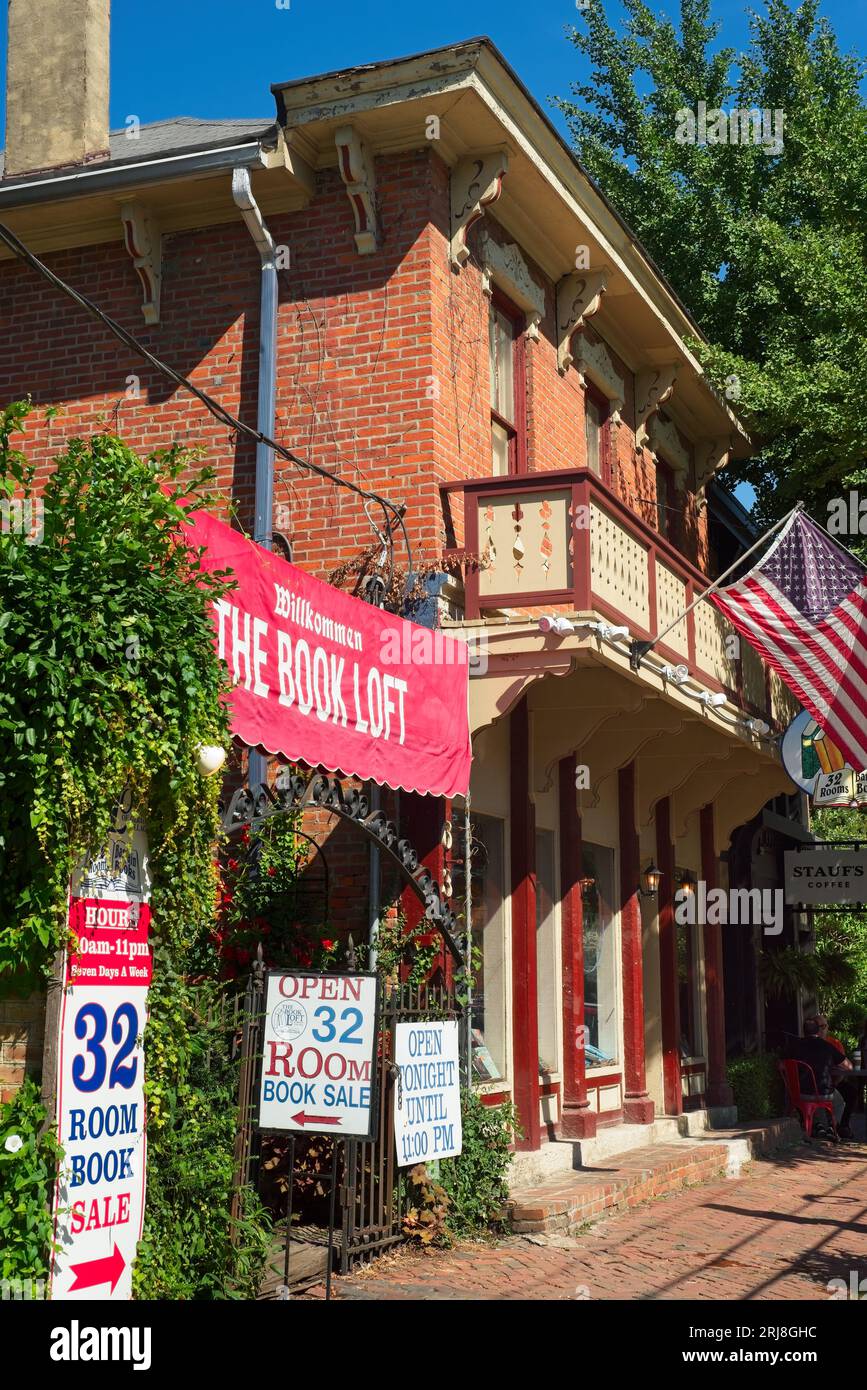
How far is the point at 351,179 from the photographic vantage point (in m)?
12.0

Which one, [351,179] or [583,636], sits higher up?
[351,179]

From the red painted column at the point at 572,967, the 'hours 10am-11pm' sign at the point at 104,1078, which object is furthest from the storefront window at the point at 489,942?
the 'hours 10am-11pm' sign at the point at 104,1078

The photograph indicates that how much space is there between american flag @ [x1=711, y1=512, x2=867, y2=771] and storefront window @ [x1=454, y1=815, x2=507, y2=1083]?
2956mm

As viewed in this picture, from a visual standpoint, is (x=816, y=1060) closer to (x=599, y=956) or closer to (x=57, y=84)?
(x=599, y=956)

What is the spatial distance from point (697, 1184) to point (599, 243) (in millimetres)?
8903

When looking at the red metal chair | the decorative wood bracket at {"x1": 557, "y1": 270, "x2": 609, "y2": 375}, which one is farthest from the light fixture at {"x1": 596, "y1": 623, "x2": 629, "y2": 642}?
the red metal chair

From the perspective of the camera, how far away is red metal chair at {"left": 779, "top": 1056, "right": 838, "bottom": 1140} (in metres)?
18.4

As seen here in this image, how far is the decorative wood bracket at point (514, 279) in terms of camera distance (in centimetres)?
1306

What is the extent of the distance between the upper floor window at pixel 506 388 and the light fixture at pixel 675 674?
227cm

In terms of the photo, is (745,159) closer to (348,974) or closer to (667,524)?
(667,524)

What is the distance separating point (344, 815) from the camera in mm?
9008

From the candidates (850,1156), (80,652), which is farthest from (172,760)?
(850,1156)

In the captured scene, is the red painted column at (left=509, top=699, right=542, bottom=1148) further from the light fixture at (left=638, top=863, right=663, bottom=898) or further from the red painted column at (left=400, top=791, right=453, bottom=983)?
the light fixture at (left=638, top=863, right=663, bottom=898)

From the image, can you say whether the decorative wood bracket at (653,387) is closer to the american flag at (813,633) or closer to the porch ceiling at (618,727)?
the porch ceiling at (618,727)
